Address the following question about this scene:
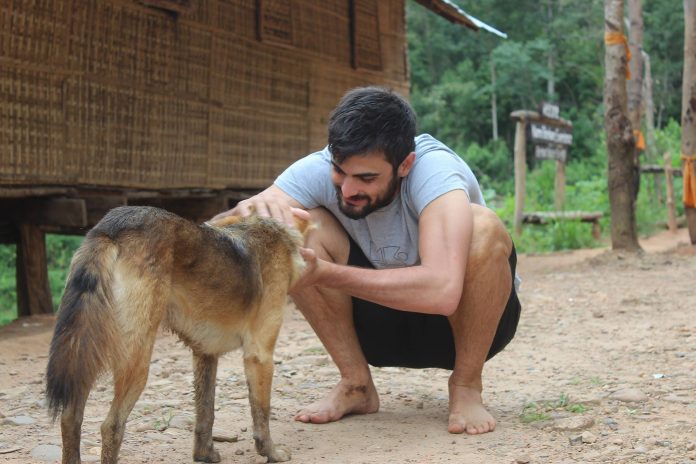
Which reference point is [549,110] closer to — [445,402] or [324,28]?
[324,28]

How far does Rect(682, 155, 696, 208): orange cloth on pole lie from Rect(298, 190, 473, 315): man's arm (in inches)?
375

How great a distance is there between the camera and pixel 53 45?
691 cm

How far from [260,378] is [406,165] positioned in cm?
110

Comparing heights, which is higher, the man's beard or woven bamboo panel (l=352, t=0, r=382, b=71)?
woven bamboo panel (l=352, t=0, r=382, b=71)

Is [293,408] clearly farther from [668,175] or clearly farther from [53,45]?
[668,175]

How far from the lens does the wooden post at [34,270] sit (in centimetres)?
830

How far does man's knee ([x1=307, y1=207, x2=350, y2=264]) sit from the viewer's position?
3.88 meters

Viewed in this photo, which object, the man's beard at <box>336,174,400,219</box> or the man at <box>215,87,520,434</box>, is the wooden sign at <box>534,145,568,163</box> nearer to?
the man at <box>215,87,520,434</box>

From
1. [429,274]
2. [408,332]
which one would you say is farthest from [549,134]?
[429,274]

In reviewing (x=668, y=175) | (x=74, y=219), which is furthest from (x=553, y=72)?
(x=74, y=219)

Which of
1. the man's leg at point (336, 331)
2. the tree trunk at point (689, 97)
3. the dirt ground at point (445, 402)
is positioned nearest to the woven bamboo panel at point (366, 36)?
the tree trunk at point (689, 97)

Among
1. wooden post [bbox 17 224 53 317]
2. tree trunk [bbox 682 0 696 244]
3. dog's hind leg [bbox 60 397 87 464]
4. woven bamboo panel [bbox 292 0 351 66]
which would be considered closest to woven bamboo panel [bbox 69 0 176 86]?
wooden post [bbox 17 224 53 317]

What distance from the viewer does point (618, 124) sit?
11.3m

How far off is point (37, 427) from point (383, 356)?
1.61 meters
